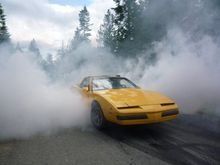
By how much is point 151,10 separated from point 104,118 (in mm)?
14177

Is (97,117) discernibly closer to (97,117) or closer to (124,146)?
(97,117)

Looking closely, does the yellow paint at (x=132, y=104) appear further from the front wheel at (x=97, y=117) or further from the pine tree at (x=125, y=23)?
the pine tree at (x=125, y=23)

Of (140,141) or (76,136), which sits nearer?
(140,141)

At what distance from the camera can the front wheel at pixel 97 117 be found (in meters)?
5.18

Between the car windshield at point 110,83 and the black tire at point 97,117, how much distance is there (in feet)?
Answer: 2.20

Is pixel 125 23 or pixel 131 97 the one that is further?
pixel 125 23

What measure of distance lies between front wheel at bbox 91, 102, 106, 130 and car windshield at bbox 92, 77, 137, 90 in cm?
67

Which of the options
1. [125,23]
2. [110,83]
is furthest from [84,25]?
[110,83]

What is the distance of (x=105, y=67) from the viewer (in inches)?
613

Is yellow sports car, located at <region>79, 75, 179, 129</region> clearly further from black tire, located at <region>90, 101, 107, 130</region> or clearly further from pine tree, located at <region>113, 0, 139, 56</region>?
pine tree, located at <region>113, 0, 139, 56</region>

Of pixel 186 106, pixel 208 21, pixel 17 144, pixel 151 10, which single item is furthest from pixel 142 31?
pixel 17 144

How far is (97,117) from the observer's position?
17.7ft

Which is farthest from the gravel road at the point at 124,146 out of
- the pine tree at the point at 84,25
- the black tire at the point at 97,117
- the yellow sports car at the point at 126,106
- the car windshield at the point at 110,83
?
the pine tree at the point at 84,25

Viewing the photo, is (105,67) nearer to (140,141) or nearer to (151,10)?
(151,10)
